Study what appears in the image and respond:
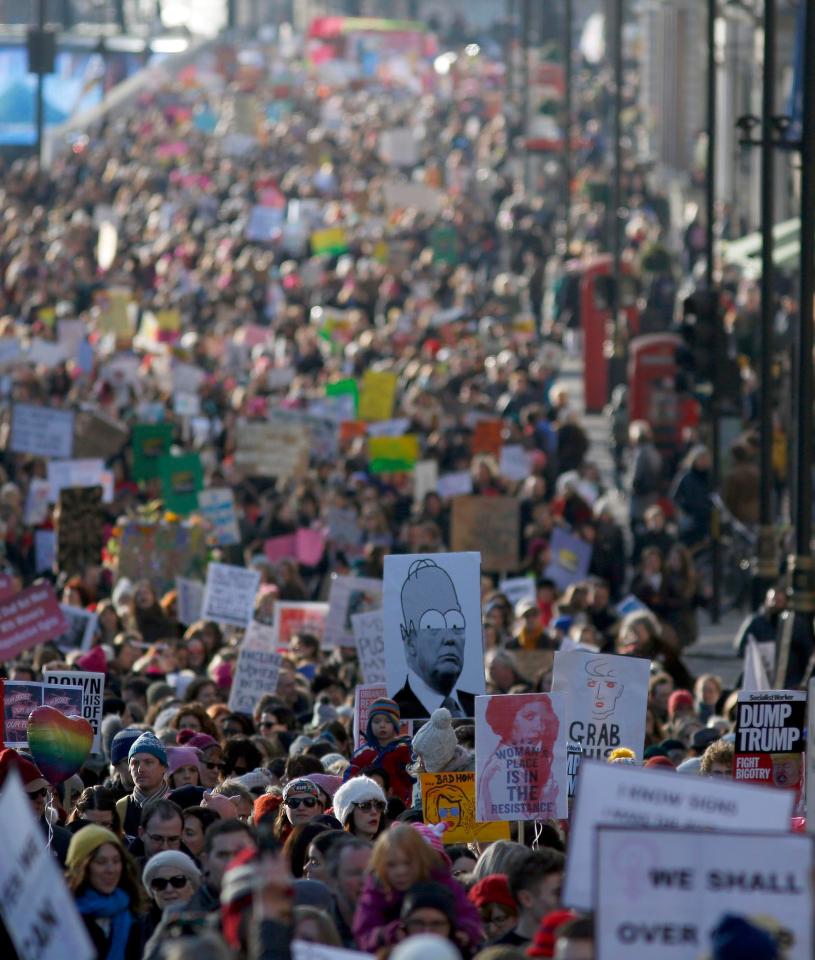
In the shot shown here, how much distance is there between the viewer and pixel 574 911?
320 inches

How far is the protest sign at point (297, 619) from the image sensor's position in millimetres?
18797

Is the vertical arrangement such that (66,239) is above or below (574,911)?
above

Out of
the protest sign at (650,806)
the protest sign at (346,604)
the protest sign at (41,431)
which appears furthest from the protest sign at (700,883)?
the protest sign at (41,431)

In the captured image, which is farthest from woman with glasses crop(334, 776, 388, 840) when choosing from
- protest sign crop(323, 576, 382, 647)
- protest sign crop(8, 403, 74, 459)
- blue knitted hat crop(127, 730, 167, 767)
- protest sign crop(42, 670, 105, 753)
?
protest sign crop(8, 403, 74, 459)

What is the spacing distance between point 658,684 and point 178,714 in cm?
348

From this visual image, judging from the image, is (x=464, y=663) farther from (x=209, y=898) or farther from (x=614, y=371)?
(x=614, y=371)

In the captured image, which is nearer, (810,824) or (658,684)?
(810,824)

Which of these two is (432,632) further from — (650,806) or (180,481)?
(180,481)

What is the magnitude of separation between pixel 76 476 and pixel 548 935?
15.7 metres

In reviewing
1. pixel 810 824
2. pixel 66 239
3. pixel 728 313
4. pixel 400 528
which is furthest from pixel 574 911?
pixel 66 239

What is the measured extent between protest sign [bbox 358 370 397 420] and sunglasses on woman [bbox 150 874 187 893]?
1872cm

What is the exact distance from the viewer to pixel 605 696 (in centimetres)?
1254

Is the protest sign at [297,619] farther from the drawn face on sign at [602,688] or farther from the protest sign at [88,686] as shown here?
the drawn face on sign at [602,688]

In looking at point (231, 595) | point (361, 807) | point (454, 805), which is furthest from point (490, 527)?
point (361, 807)
